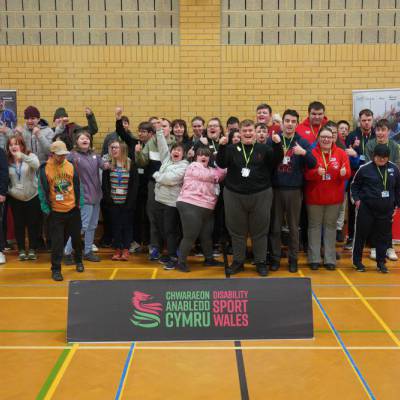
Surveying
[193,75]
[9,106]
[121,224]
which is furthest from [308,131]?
[9,106]

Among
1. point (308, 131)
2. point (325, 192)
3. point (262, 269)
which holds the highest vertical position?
point (308, 131)

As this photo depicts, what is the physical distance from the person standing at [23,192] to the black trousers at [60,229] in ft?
3.72

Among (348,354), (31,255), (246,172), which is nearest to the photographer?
(348,354)

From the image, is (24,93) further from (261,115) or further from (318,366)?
(318,366)

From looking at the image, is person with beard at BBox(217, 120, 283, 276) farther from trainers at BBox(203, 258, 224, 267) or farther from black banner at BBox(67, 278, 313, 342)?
black banner at BBox(67, 278, 313, 342)

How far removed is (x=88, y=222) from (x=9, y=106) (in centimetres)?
362

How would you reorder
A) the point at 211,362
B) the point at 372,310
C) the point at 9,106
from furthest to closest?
the point at 9,106
the point at 372,310
the point at 211,362

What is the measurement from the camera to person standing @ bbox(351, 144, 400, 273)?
665 centimetres

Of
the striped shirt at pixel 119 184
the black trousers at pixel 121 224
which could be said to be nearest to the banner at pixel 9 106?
the striped shirt at pixel 119 184

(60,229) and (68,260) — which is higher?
(60,229)

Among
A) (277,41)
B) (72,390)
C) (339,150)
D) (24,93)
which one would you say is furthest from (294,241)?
(24,93)

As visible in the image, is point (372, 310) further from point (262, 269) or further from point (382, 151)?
point (382, 151)

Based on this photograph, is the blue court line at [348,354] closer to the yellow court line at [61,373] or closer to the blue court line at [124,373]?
the blue court line at [124,373]

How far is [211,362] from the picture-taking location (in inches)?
166
